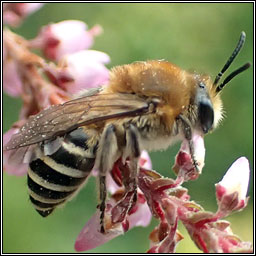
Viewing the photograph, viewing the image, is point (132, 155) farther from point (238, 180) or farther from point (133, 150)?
point (238, 180)

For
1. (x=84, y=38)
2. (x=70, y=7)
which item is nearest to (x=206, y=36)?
(x=70, y=7)

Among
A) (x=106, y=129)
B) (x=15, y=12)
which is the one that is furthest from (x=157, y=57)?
(x=106, y=129)

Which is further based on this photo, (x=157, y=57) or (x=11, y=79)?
(x=157, y=57)

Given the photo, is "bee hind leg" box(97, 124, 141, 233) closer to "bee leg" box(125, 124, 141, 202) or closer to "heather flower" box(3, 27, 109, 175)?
"bee leg" box(125, 124, 141, 202)

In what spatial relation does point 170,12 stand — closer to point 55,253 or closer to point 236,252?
point 55,253

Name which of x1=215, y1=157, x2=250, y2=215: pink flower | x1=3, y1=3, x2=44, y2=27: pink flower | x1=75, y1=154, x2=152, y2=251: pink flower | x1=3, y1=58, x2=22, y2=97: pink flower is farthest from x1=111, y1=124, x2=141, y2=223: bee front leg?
x1=3, y1=3, x2=44, y2=27: pink flower

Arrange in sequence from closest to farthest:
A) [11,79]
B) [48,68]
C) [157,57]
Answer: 1. [48,68]
2. [11,79]
3. [157,57]
